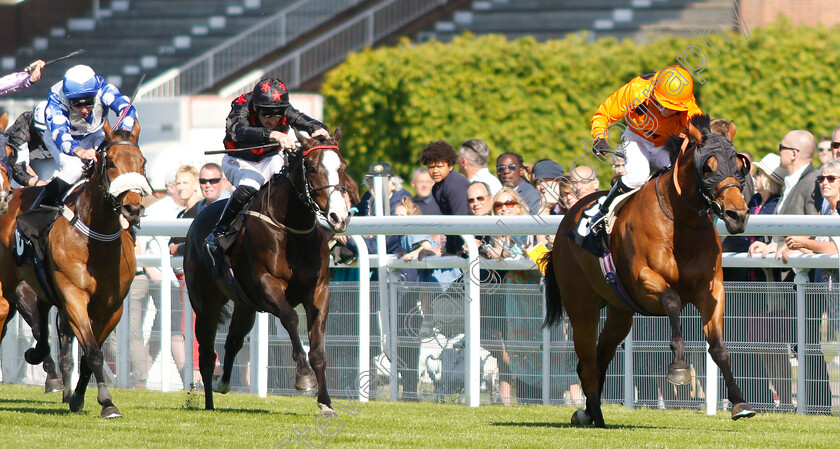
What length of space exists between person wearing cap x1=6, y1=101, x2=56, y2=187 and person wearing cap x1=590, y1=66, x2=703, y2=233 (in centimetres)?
410

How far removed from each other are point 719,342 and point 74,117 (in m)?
4.39

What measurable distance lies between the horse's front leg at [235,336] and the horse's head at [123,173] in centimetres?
137

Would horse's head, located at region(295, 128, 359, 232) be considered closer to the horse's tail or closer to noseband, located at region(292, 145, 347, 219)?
noseband, located at region(292, 145, 347, 219)

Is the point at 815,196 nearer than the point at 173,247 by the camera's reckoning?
Yes

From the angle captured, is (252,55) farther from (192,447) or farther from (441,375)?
(192,447)

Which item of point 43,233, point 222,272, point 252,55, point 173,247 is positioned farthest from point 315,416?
point 252,55

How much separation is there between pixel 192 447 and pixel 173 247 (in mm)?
4952

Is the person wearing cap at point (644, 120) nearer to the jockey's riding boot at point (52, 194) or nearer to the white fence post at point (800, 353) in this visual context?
the white fence post at point (800, 353)


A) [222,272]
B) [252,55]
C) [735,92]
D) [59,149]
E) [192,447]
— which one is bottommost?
[192,447]

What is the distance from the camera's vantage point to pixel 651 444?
20.8ft

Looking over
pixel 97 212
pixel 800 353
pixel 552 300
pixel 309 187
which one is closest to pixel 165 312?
pixel 97 212

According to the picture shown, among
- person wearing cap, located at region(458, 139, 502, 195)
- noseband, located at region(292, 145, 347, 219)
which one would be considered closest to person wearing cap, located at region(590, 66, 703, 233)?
noseband, located at region(292, 145, 347, 219)

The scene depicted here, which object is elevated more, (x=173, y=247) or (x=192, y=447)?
(x=173, y=247)

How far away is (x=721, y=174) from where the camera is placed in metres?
6.68
